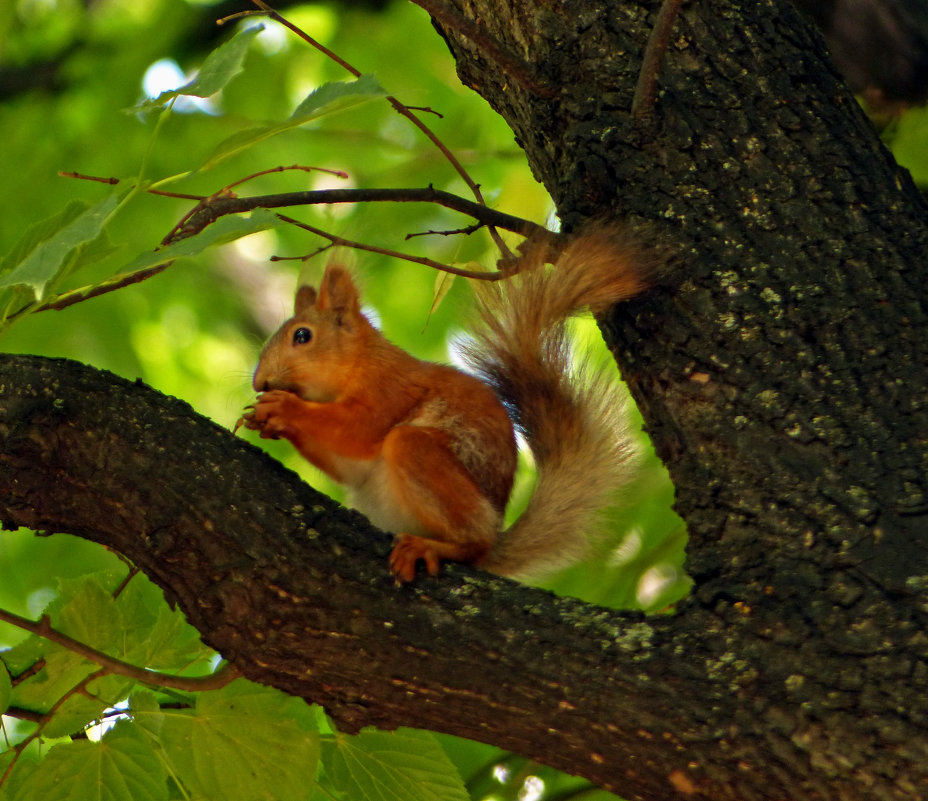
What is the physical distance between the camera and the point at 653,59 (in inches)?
67.8

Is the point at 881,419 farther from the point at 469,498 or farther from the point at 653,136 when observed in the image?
the point at 469,498

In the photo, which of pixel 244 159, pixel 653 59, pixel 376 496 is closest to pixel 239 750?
pixel 376 496

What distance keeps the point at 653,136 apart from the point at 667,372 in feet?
1.40

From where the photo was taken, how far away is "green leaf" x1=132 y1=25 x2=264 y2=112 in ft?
3.60

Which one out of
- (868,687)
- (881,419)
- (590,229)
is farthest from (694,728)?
(590,229)

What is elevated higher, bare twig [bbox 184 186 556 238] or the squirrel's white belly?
bare twig [bbox 184 186 556 238]

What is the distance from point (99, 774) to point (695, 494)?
3.41 ft

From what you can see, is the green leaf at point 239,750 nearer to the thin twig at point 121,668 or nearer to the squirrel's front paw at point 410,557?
the thin twig at point 121,668

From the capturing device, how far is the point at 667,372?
1.74 meters

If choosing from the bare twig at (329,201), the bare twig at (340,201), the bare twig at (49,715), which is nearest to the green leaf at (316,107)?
the bare twig at (340,201)

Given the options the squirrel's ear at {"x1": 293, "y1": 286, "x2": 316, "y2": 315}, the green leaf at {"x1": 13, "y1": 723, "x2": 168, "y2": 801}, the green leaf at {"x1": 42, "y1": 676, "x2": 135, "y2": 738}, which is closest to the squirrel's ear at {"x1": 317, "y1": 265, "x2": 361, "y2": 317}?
the squirrel's ear at {"x1": 293, "y1": 286, "x2": 316, "y2": 315}

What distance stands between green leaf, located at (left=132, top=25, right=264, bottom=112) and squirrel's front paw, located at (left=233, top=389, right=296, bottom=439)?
4.07 ft

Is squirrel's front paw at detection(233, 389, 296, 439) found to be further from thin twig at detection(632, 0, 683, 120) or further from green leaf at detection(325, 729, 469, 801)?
thin twig at detection(632, 0, 683, 120)

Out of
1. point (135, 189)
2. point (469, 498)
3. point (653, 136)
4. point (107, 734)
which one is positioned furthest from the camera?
point (469, 498)
